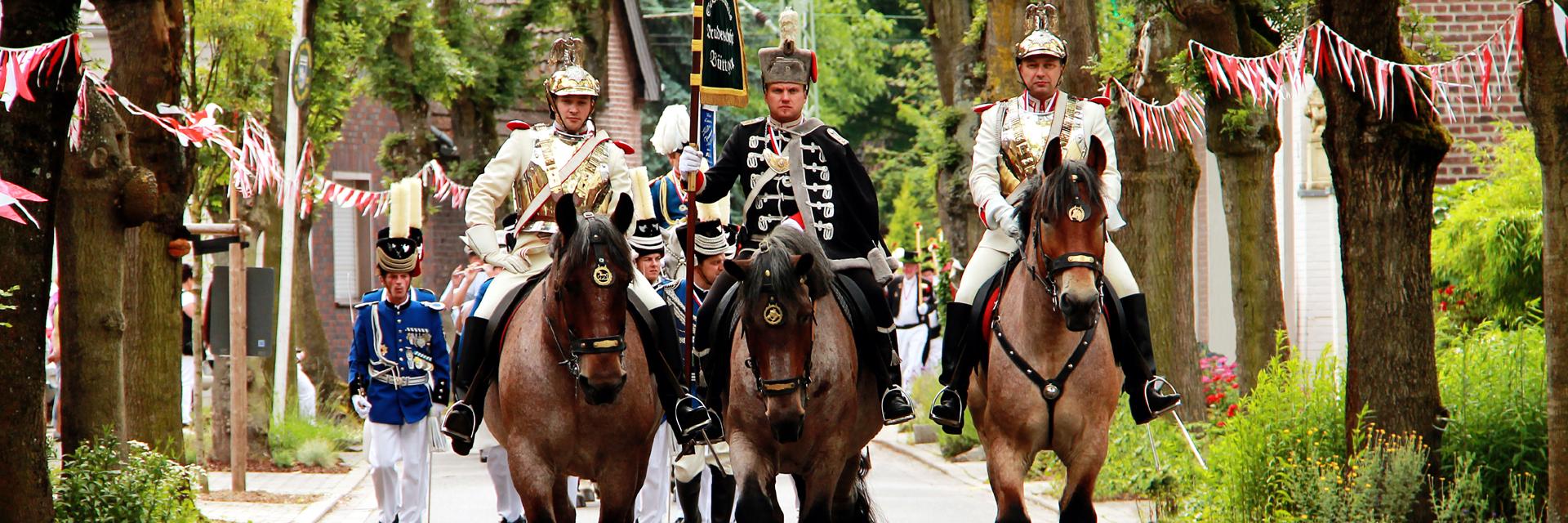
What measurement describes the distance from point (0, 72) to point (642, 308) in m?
3.28

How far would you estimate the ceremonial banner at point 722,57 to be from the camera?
9570mm

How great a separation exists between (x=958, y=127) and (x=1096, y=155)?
1100 cm

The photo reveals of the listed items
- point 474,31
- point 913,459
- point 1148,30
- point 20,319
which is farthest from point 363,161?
point 20,319

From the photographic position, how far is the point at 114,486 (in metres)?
10.5

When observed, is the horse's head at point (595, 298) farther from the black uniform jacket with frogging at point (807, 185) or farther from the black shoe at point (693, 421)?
the black uniform jacket with frogging at point (807, 185)

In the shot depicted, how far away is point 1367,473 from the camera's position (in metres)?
9.36

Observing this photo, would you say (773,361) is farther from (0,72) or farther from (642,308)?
(0,72)

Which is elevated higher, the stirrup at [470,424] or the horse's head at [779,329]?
the horse's head at [779,329]

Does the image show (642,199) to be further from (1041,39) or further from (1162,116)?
(1162,116)

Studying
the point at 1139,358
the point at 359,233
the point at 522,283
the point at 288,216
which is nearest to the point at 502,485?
the point at 522,283

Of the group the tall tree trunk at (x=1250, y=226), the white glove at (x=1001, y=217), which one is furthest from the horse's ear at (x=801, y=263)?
the tall tree trunk at (x=1250, y=226)

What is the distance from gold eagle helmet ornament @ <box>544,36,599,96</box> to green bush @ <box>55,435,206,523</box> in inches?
140

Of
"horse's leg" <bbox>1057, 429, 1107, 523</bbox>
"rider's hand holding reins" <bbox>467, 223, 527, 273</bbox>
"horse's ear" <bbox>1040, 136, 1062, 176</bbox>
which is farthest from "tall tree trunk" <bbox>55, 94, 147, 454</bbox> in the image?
"horse's leg" <bbox>1057, 429, 1107, 523</bbox>

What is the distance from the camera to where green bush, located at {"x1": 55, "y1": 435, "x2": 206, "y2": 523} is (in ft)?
33.9
